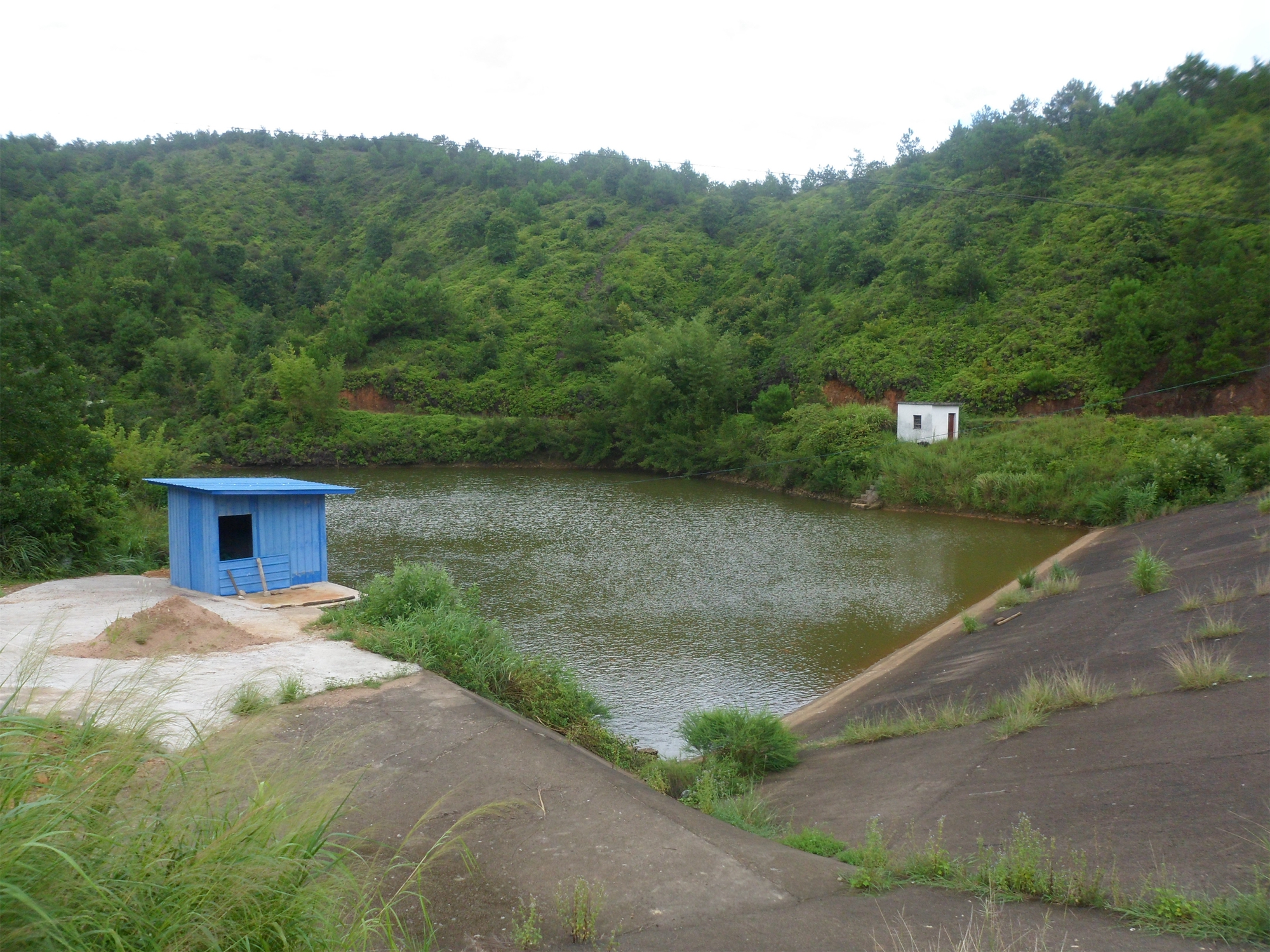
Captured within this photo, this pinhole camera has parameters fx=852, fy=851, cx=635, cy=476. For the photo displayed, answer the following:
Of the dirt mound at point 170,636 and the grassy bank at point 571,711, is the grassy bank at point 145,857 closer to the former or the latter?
the grassy bank at point 571,711

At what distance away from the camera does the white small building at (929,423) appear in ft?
116

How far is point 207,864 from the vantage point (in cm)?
254

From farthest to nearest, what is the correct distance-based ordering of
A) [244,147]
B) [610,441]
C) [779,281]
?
[244,147] < [779,281] < [610,441]

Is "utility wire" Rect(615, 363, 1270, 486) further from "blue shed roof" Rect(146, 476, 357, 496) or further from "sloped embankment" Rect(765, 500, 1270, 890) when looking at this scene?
"blue shed roof" Rect(146, 476, 357, 496)

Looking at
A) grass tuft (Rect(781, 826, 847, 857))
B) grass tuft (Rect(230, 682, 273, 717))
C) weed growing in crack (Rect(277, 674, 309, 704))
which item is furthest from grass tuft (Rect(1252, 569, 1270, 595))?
grass tuft (Rect(230, 682, 273, 717))

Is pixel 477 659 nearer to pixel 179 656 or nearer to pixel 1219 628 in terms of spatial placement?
pixel 179 656

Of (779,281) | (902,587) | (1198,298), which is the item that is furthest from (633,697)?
(779,281)

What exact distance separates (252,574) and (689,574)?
416 inches

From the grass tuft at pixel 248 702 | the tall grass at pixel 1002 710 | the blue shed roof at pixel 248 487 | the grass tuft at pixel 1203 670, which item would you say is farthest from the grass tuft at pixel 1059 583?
the grass tuft at pixel 248 702

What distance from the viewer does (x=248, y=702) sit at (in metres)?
7.14

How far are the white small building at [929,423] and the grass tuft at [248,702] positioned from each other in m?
31.5

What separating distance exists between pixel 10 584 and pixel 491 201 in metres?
68.7

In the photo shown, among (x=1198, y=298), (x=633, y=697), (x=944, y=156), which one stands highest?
(x=944, y=156)

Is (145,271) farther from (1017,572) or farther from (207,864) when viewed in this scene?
(207,864)
